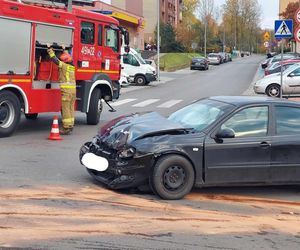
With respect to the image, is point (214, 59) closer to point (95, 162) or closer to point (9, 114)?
point (9, 114)

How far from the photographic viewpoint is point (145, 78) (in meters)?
34.6

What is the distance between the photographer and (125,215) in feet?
20.4

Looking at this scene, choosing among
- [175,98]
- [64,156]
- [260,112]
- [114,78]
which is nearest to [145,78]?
[175,98]

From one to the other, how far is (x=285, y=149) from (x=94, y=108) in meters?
7.75

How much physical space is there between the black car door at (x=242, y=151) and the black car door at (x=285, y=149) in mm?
112

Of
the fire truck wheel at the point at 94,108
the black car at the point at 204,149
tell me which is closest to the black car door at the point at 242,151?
the black car at the point at 204,149

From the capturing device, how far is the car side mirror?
7.19 m

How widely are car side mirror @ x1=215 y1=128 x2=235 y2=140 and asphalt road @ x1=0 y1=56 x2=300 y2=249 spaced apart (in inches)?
33.4

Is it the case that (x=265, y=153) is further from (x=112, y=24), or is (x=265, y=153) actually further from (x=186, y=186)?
(x=112, y=24)

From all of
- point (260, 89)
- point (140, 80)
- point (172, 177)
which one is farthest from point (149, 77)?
point (172, 177)

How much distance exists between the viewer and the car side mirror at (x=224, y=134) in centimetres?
719

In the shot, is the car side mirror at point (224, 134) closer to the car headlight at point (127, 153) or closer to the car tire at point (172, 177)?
the car tire at point (172, 177)

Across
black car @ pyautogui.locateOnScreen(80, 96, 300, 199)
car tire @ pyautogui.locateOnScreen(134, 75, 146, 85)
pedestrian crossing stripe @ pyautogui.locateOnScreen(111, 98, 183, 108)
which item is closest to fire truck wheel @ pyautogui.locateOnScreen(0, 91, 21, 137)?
black car @ pyautogui.locateOnScreen(80, 96, 300, 199)

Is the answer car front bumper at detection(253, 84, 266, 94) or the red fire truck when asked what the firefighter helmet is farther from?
car front bumper at detection(253, 84, 266, 94)
